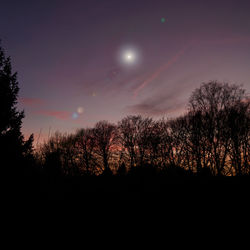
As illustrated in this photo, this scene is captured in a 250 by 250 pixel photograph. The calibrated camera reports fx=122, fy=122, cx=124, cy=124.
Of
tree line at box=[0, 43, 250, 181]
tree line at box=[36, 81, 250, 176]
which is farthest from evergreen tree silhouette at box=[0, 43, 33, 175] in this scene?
tree line at box=[36, 81, 250, 176]

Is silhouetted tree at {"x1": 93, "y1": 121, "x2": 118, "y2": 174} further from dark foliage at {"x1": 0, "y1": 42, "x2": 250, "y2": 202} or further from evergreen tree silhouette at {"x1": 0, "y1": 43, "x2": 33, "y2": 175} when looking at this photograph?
evergreen tree silhouette at {"x1": 0, "y1": 43, "x2": 33, "y2": 175}

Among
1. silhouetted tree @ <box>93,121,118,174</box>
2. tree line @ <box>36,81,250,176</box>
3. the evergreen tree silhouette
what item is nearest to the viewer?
the evergreen tree silhouette

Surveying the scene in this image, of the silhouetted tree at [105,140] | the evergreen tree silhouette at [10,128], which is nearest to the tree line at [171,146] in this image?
the silhouetted tree at [105,140]

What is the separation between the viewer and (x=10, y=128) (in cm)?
1225

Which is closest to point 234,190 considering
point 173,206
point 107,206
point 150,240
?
point 173,206

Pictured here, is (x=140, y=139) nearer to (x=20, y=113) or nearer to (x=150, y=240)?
(x=20, y=113)

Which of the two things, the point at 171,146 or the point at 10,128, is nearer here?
the point at 10,128

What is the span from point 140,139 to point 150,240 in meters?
30.5

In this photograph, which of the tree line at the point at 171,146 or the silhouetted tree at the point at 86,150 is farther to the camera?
the silhouetted tree at the point at 86,150

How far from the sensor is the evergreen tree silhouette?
10242 mm

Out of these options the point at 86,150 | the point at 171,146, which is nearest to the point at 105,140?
the point at 86,150

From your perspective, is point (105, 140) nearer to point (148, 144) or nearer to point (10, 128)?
point (148, 144)

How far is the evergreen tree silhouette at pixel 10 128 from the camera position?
33.6 ft

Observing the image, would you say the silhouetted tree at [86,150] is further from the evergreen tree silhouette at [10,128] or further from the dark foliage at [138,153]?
the evergreen tree silhouette at [10,128]
